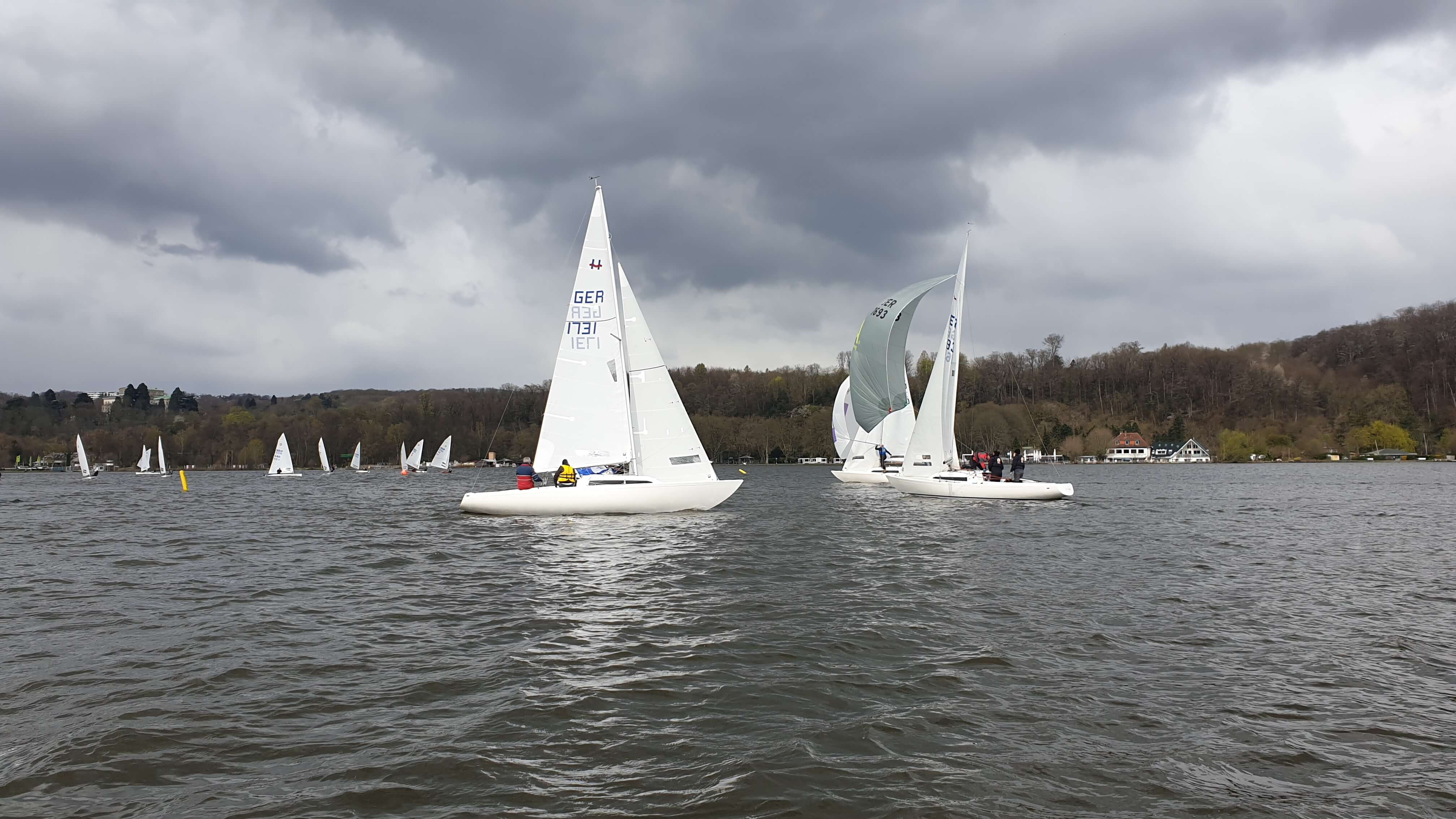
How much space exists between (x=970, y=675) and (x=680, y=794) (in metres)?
3.20

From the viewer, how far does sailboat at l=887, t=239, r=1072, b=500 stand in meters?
26.5

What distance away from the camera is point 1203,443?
132 meters

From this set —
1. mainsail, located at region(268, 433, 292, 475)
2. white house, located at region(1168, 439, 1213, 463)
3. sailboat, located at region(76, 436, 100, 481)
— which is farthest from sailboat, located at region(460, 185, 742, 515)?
white house, located at region(1168, 439, 1213, 463)

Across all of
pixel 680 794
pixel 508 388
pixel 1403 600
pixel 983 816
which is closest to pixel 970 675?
pixel 983 816

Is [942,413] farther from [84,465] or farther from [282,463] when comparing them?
[84,465]

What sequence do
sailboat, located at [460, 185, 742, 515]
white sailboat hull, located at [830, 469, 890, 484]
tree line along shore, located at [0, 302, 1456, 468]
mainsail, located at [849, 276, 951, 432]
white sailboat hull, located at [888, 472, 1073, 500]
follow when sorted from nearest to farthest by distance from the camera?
sailboat, located at [460, 185, 742, 515], white sailboat hull, located at [888, 472, 1073, 500], mainsail, located at [849, 276, 951, 432], white sailboat hull, located at [830, 469, 890, 484], tree line along shore, located at [0, 302, 1456, 468]

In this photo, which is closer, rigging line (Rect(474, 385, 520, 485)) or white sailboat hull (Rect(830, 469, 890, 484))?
white sailboat hull (Rect(830, 469, 890, 484))

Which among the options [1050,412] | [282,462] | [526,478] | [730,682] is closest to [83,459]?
[282,462]

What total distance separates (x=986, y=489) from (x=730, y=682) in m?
22.2

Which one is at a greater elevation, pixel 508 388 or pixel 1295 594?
pixel 508 388

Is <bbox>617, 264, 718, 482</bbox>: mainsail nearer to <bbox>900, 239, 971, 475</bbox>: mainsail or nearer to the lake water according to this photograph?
the lake water

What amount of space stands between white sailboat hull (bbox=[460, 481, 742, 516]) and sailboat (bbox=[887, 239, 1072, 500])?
1032cm

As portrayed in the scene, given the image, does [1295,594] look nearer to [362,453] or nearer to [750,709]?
[750,709]

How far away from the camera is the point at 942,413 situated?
27.7 metres
